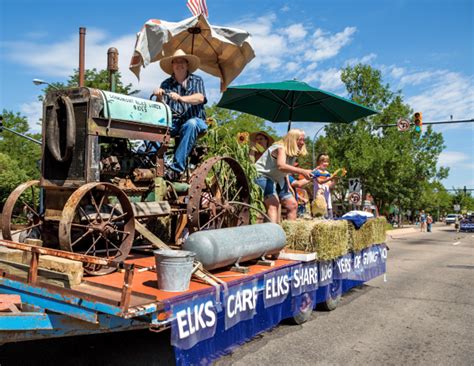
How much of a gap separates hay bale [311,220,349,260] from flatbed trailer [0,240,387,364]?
2.95ft

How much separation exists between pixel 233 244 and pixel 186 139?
171 cm

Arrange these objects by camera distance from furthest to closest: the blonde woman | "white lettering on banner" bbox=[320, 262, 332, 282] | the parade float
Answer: the blonde woman < "white lettering on banner" bbox=[320, 262, 332, 282] < the parade float

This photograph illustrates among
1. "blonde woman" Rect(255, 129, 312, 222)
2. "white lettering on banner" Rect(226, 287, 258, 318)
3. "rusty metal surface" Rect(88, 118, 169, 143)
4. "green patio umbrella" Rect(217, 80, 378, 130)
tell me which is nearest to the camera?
"white lettering on banner" Rect(226, 287, 258, 318)

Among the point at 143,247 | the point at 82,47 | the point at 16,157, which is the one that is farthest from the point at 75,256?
the point at 16,157

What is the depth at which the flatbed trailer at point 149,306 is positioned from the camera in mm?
2979

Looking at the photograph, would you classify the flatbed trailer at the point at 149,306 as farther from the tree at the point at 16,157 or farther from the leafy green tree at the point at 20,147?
the leafy green tree at the point at 20,147

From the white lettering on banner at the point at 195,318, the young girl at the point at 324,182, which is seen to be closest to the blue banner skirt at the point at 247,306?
the white lettering on banner at the point at 195,318

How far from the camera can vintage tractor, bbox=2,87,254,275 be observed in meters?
4.16

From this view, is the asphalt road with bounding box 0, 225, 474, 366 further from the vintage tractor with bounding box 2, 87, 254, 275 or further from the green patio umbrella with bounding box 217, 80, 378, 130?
the green patio umbrella with bounding box 217, 80, 378, 130

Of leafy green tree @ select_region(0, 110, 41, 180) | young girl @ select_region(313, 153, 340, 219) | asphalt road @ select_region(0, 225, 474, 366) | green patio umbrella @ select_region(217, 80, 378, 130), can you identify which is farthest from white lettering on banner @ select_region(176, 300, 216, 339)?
leafy green tree @ select_region(0, 110, 41, 180)

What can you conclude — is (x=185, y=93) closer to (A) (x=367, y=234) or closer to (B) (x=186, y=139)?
(B) (x=186, y=139)

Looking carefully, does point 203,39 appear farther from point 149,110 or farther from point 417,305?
point 417,305

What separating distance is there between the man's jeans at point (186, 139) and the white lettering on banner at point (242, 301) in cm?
192

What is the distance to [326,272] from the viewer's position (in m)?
6.02
